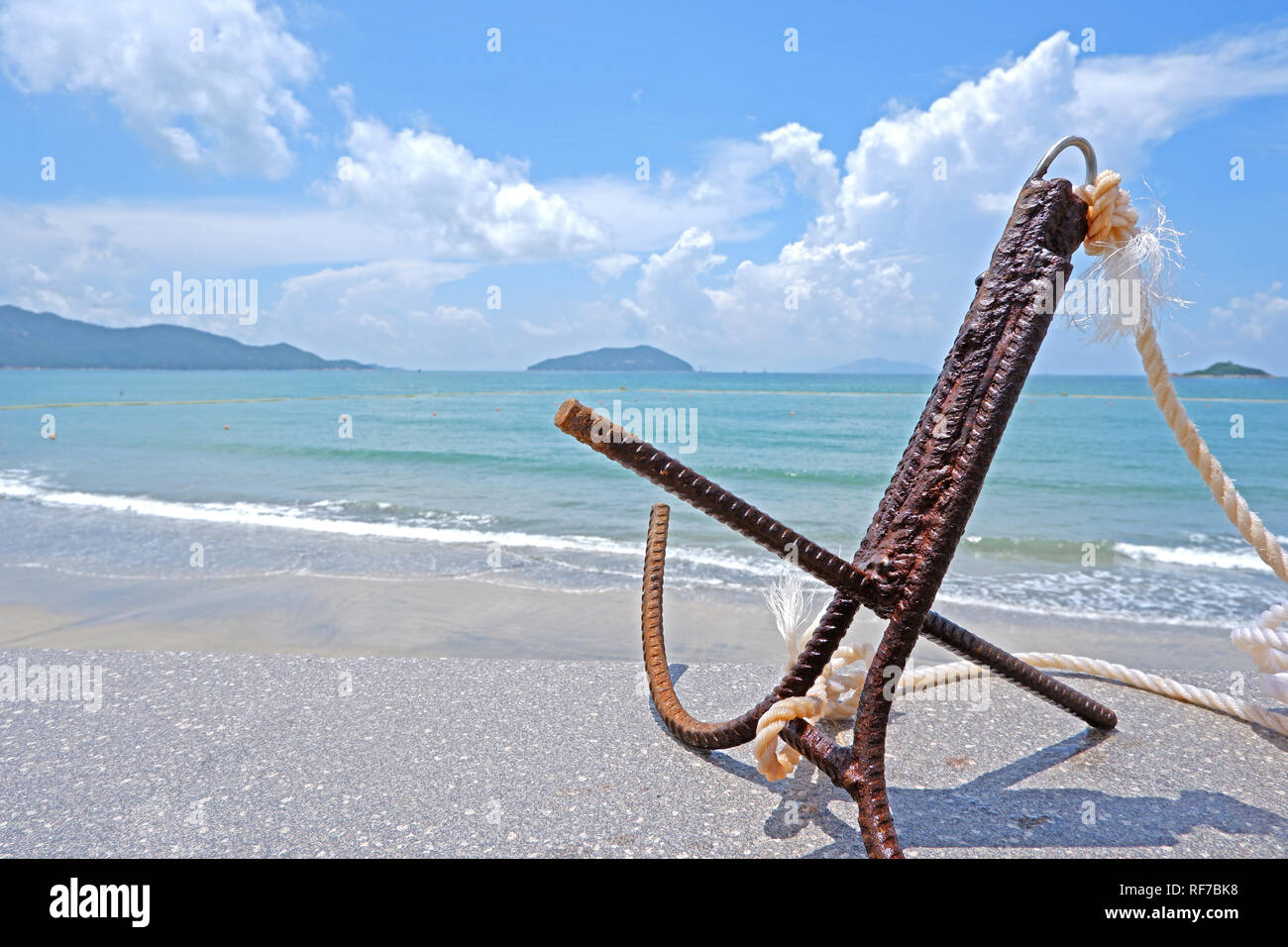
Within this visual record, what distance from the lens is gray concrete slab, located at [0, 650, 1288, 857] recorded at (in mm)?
2439

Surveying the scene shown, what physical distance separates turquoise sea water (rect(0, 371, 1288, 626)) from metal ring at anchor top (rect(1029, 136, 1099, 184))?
1791 mm

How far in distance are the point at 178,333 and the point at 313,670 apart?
20232 cm

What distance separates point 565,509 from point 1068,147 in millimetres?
10350

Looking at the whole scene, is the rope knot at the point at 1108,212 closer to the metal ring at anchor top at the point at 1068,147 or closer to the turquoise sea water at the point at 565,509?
the metal ring at anchor top at the point at 1068,147

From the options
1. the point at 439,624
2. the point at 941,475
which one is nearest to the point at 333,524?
the point at 439,624

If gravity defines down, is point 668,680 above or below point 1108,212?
below

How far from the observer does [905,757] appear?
3.05 m

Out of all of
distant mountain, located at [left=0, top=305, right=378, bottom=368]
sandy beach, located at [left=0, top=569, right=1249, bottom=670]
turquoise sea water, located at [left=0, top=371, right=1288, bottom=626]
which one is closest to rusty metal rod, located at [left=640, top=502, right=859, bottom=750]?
turquoise sea water, located at [left=0, top=371, right=1288, bottom=626]

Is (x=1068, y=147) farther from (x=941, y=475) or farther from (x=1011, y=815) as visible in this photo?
(x=1011, y=815)

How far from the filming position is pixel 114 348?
529 feet

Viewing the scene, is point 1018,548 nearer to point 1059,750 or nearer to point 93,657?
point 1059,750

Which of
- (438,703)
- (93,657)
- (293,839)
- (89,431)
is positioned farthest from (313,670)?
(89,431)

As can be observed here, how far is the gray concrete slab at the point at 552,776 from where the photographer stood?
2439 millimetres

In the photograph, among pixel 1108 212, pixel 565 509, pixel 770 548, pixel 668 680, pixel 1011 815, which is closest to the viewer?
pixel 770 548
